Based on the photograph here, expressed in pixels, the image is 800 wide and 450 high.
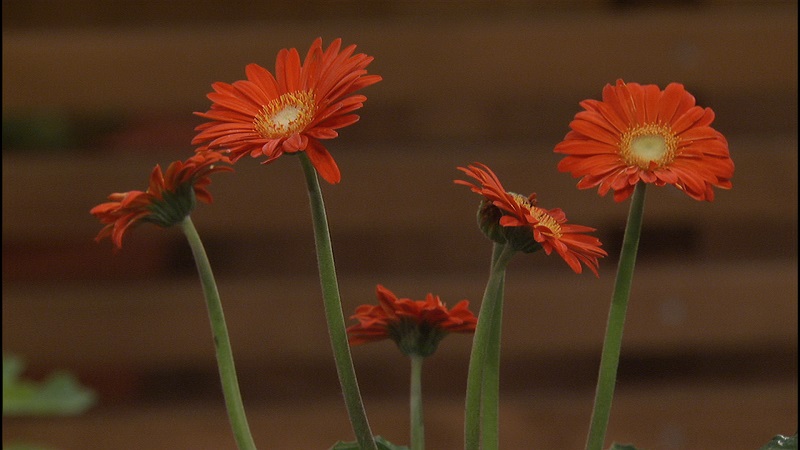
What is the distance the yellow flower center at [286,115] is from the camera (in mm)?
224

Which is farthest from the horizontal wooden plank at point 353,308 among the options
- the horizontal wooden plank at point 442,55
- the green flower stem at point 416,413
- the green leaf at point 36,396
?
the green flower stem at point 416,413

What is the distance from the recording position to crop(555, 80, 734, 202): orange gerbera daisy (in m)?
0.23

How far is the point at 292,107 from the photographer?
0.23m

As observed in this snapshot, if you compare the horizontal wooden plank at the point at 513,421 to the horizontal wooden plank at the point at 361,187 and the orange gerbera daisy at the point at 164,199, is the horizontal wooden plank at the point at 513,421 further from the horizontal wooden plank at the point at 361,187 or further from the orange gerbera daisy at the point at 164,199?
the orange gerbera daisy at the point at 164,199

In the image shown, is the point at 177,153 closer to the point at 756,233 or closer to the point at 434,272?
the point at 434,272

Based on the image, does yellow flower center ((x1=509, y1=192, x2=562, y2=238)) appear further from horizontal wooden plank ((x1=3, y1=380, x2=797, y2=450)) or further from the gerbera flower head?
horizontal wooden plank ((x1=3, y1=380, x2=797, y2=450))

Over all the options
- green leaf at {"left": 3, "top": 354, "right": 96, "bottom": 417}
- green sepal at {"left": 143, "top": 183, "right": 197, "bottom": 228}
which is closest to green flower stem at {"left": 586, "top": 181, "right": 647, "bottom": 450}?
green sepal at {"left": 143, "top": 183, "right": 197, "bottom": 228}

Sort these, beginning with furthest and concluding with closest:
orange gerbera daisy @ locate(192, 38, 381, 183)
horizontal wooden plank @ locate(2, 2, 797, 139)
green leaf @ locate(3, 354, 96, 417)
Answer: horizontal wooden plank @ locate(2, 2, 797, 139)
green leaf @ locate(3, 354, 96, 417)
orange gerbera daisy @ locate(192, 38, 381, 183)

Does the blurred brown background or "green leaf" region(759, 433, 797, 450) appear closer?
"green leaf" region(759, 433, 797, 450)

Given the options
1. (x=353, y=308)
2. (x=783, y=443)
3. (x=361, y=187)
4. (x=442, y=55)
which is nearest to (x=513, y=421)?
(x=353, y=308)

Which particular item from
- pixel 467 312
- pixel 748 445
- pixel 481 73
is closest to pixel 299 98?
pixel 467 312

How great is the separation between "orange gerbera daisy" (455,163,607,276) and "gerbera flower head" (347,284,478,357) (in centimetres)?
3

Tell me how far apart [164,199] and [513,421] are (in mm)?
1112

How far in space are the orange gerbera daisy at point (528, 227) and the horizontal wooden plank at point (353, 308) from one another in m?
1.03
